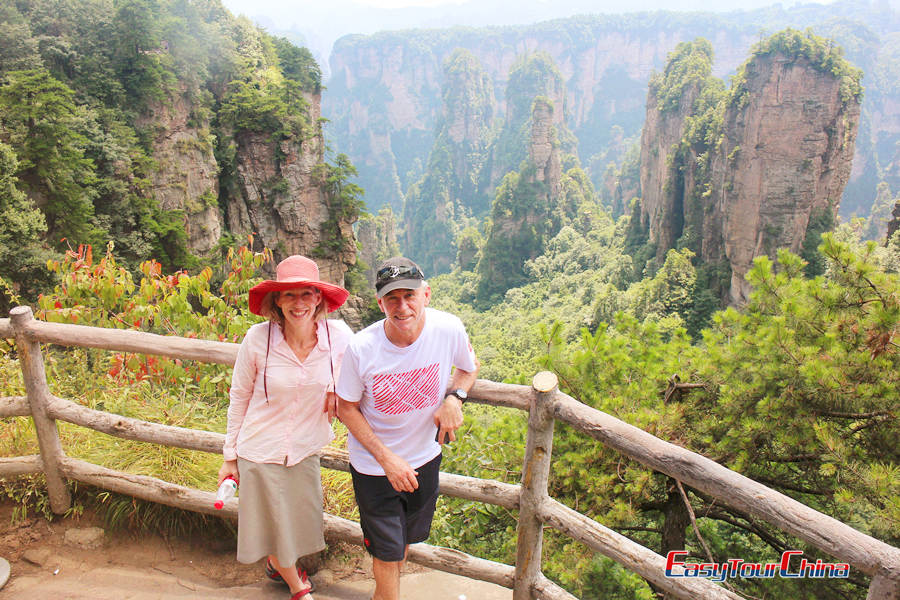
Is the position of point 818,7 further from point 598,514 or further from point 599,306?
point 598,514

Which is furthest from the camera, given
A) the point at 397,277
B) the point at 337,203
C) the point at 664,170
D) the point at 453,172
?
the point at 453,172

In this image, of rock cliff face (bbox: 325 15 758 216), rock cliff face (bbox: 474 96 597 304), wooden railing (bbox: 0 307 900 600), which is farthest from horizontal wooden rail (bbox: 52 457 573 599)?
rock cliff face (bbox: 325 15 758 216)

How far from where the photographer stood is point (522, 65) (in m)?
82.7

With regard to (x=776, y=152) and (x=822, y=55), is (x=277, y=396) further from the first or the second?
(x=822, y=55)

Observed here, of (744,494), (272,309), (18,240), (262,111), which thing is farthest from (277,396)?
(262,111)

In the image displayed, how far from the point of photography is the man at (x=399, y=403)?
166 centimetres

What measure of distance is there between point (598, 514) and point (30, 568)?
278 centimetres

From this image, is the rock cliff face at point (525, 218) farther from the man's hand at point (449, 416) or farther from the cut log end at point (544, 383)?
the man's hand at point (449, 416)

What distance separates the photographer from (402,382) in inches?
67.1

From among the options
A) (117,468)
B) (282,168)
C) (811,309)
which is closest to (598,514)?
(811,309)

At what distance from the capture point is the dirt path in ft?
7.49

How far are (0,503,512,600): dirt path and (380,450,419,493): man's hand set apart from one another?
0.90 m

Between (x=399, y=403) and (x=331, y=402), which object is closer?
(x=399, y=403)

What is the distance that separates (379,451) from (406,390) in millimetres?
208
